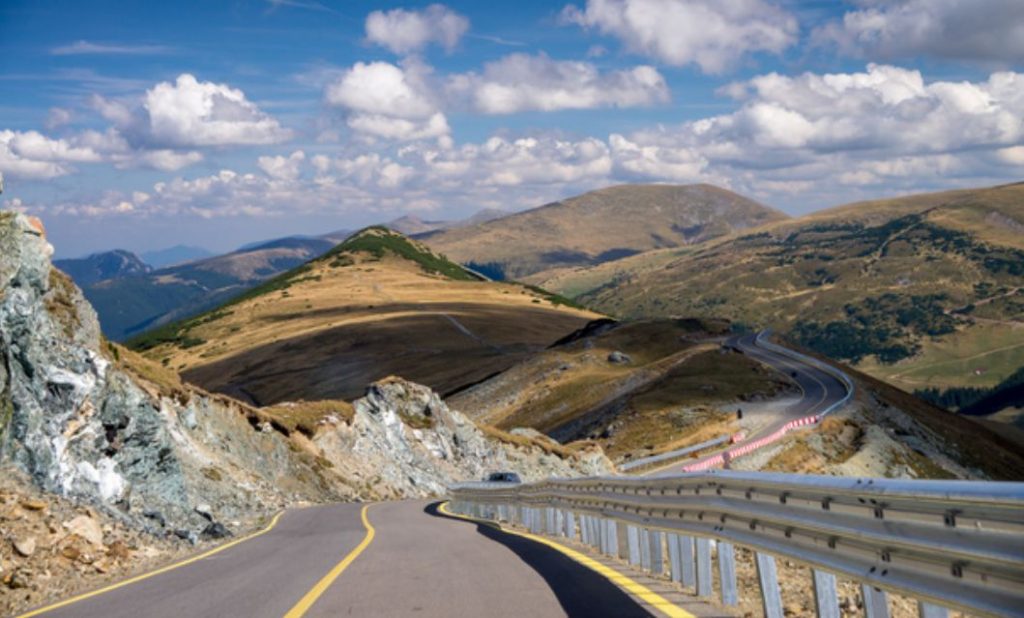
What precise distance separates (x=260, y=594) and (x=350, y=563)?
342 centimetres

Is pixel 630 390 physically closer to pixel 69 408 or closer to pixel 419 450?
pixel 419 450

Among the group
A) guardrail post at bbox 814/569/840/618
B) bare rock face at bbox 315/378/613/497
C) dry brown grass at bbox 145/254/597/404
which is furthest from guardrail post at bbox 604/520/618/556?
dry brown grass at bbox 145/254/597/404

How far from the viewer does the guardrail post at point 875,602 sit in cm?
657

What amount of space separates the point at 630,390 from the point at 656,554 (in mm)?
87009

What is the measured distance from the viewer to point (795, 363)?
373 ft

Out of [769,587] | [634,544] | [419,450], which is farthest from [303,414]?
[769,587]

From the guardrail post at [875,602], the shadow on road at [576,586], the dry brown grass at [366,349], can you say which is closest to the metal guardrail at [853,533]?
the guardrail post at [875,602]

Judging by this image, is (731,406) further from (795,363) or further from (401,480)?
(401,480)

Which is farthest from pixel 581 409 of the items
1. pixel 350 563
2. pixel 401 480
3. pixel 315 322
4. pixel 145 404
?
pixel 315 322

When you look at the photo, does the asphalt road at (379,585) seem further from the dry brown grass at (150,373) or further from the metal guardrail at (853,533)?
the dry brown grass at (150,373)

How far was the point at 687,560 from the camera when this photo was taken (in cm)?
1131

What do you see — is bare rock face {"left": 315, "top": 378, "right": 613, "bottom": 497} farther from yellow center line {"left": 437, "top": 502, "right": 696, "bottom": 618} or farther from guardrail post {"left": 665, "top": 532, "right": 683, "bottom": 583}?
guardrail post {"left": 665, "top": 532, "right": 683, "bottom": 583}

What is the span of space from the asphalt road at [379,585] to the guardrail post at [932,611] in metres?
3.80

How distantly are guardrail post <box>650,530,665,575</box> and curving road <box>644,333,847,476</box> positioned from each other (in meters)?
45.8
